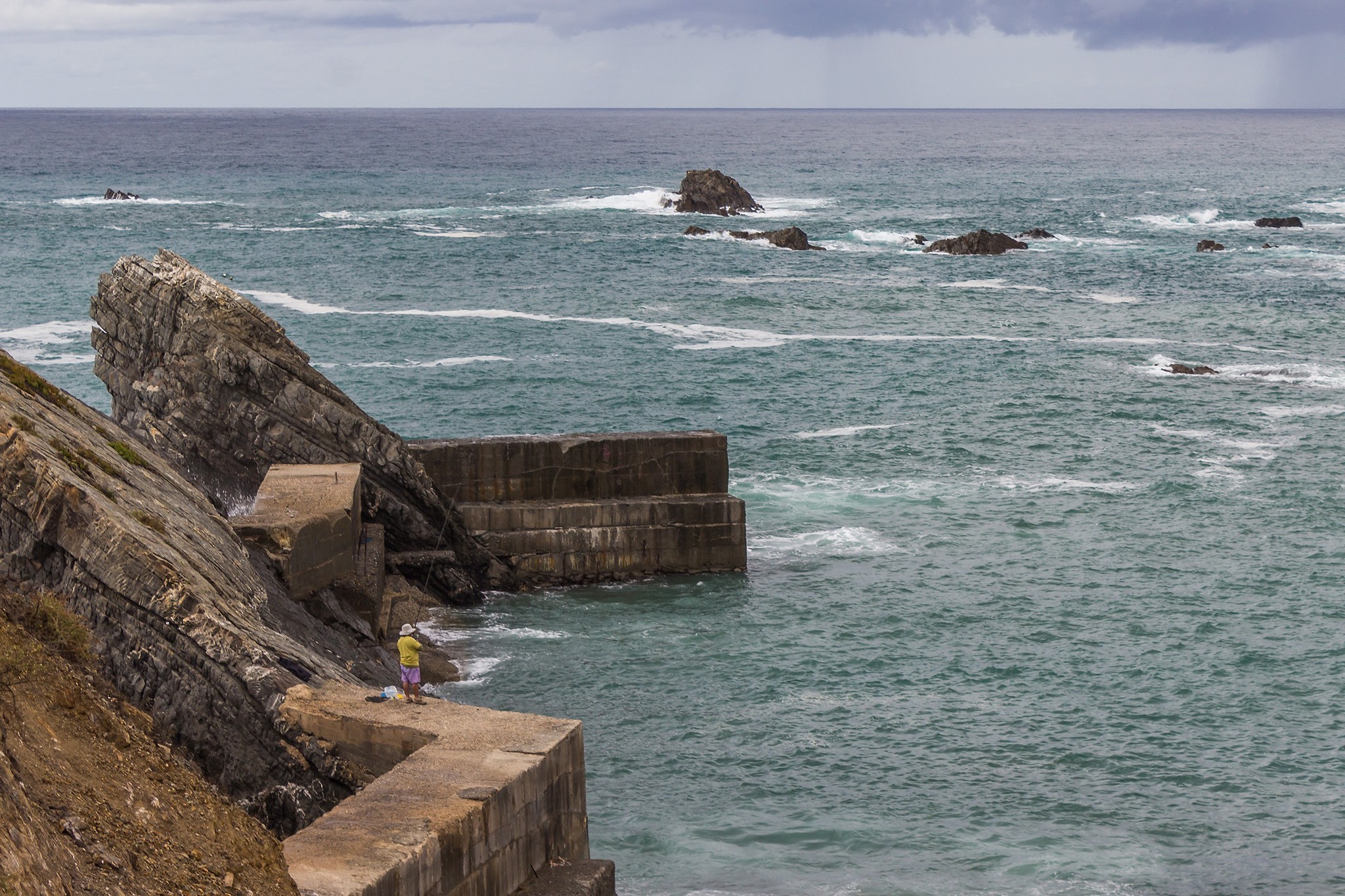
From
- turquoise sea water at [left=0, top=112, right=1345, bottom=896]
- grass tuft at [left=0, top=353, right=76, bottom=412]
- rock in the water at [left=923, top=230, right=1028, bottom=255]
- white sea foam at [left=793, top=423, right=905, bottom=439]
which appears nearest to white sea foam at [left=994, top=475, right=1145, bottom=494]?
turquoise sea water at [left=0, top=112, right=1345, bottom=896]

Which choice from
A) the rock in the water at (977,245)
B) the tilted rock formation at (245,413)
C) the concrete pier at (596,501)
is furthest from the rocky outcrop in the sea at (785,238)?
the tilted rock formation at (245,413)

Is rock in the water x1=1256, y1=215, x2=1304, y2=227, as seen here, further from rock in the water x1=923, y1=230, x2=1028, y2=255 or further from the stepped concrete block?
the stepped concrete block

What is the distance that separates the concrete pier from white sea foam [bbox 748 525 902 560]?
1.58 meters

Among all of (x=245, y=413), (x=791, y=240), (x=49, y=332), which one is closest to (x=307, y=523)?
(x=245, y=413)

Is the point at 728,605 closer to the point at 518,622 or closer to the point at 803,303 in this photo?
the point at 518,622

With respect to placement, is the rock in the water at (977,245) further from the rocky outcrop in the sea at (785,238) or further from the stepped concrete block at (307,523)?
the stepped concrete block at (307,523)

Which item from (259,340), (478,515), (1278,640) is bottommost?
(1278,640)

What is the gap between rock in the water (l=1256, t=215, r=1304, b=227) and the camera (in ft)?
356

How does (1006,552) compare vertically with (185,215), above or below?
below

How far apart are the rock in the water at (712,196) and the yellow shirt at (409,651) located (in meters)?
99.0

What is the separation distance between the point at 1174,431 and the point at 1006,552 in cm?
1347

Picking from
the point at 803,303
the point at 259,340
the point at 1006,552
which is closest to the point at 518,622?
the point at 259,340

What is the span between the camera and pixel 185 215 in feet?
357

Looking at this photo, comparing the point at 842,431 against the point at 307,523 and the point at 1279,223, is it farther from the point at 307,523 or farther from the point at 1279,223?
the point at 1279,223
